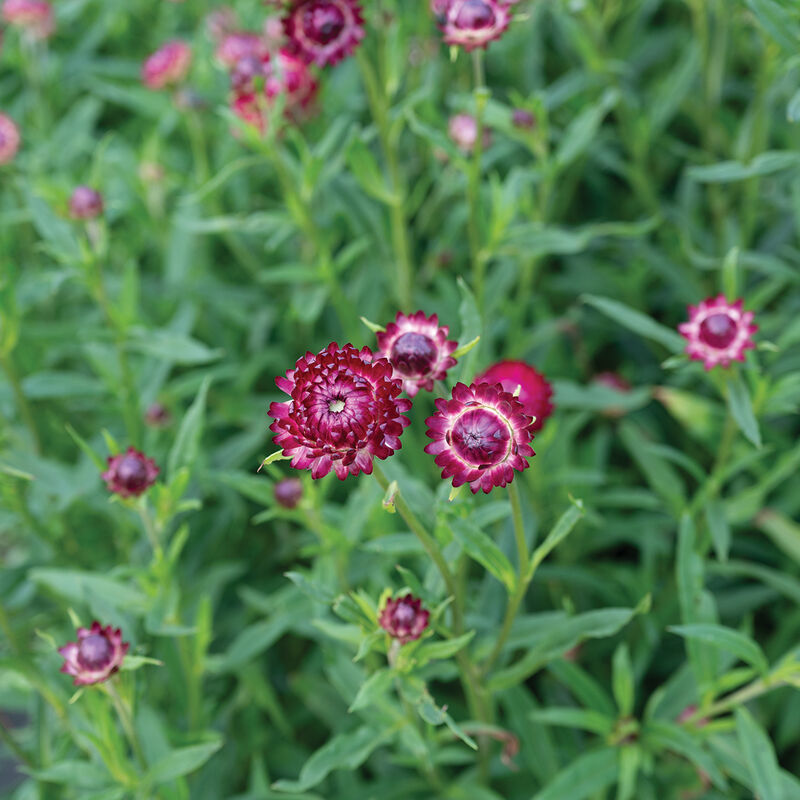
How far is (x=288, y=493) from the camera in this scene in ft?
5.65

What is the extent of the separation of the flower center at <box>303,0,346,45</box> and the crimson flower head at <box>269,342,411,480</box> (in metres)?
0.94

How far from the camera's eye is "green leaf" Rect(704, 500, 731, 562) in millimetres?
1763

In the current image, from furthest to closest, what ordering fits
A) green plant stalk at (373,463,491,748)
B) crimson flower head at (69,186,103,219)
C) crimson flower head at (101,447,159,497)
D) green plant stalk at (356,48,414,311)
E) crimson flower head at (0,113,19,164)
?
crimson flower head at (0,113,19,164) → crimson flower head at (69,186,103,219) → green plant stalk at (356,48,414,311) → crimson flower head at (101,447,159,497) → green plant stalk at (373,463,491,748)

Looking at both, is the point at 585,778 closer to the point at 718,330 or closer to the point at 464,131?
the point at 718,330

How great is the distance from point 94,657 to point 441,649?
0.56m

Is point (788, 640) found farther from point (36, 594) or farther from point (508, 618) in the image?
point (36, 594)

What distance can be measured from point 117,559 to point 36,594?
0.23m

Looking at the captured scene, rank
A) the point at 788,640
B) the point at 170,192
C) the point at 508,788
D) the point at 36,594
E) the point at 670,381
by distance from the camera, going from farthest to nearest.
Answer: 1. the point at 170,192
2. the point at 670,381
3. the point at 36,594
4. the point at 788,640
5. the point at 508,788

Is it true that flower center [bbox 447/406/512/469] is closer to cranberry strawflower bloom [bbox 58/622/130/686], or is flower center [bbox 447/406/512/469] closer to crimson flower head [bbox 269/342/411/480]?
Result: crimson flower head [bbox 269/342/411/480]

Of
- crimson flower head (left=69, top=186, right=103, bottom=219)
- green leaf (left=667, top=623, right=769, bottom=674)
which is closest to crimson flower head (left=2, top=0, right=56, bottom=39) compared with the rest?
crimson flower head (left=69, top=186, right=103, bottom=219)

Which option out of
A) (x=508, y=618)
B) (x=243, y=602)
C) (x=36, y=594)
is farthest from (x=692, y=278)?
(x=36, y=594)

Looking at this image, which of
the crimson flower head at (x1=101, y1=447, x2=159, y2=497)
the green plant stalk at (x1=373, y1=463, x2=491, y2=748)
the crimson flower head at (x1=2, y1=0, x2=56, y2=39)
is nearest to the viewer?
the green plant stalk at (x1=373, y1=463, x2=491, y2=748)

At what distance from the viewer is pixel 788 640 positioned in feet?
7.09

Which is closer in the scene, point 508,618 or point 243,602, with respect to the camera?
point 508,618
